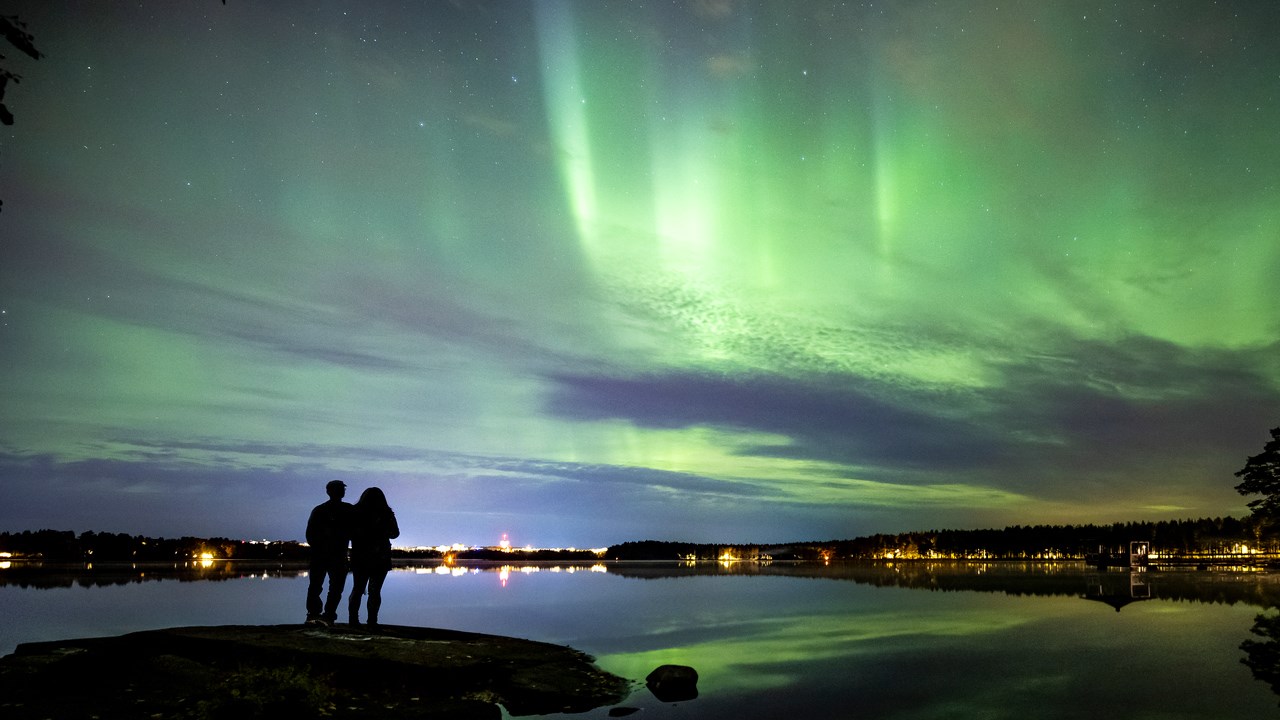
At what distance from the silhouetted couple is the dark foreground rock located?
1.06 metres

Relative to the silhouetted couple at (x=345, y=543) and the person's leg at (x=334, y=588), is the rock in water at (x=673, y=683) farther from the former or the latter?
the person's leg at (x=334, y=588)

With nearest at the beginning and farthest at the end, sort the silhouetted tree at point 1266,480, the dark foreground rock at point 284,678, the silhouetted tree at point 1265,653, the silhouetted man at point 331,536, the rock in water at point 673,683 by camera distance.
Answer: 1. the dark foreground rock at point 284,678
2. the rock in water at point 673,683
3. the silhouetted man at point 331,536
4. the silhouetted tree at point 1265,653
5. the silhouetted tree at point 1266,480

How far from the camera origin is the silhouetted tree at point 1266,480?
3595 inches

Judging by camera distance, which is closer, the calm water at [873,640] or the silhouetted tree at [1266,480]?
the calm water at [873,640]

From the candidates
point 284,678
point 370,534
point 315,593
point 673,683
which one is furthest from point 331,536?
point 673,683

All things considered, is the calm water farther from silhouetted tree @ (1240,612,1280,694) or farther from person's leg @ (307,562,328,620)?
person's leg @ (307,562,328,620)

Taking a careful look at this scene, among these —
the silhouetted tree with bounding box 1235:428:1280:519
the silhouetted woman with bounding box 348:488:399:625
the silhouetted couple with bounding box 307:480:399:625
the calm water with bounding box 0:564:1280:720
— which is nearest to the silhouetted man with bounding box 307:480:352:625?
the silhouetted couple with bounding box 307:480:399:625

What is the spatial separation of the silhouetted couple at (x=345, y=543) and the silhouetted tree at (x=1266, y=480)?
100746 mm

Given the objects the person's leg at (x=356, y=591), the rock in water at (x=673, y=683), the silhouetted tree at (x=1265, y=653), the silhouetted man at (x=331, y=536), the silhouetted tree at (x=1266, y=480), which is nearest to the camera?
the rock in water at (x=673, y=683)

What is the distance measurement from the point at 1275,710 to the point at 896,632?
21518 millimetres

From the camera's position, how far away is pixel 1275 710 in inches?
757

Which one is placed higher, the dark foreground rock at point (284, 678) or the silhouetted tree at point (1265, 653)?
the dark foreground rock at point (284, 678)

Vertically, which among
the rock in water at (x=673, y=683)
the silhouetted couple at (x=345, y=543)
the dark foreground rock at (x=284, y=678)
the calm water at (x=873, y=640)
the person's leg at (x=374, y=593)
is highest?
the silhouetted couple at (x=345, y=543)

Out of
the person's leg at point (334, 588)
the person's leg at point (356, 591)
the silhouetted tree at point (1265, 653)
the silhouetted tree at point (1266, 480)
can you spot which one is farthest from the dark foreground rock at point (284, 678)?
the silhouetted tree at point (1266, 480)
